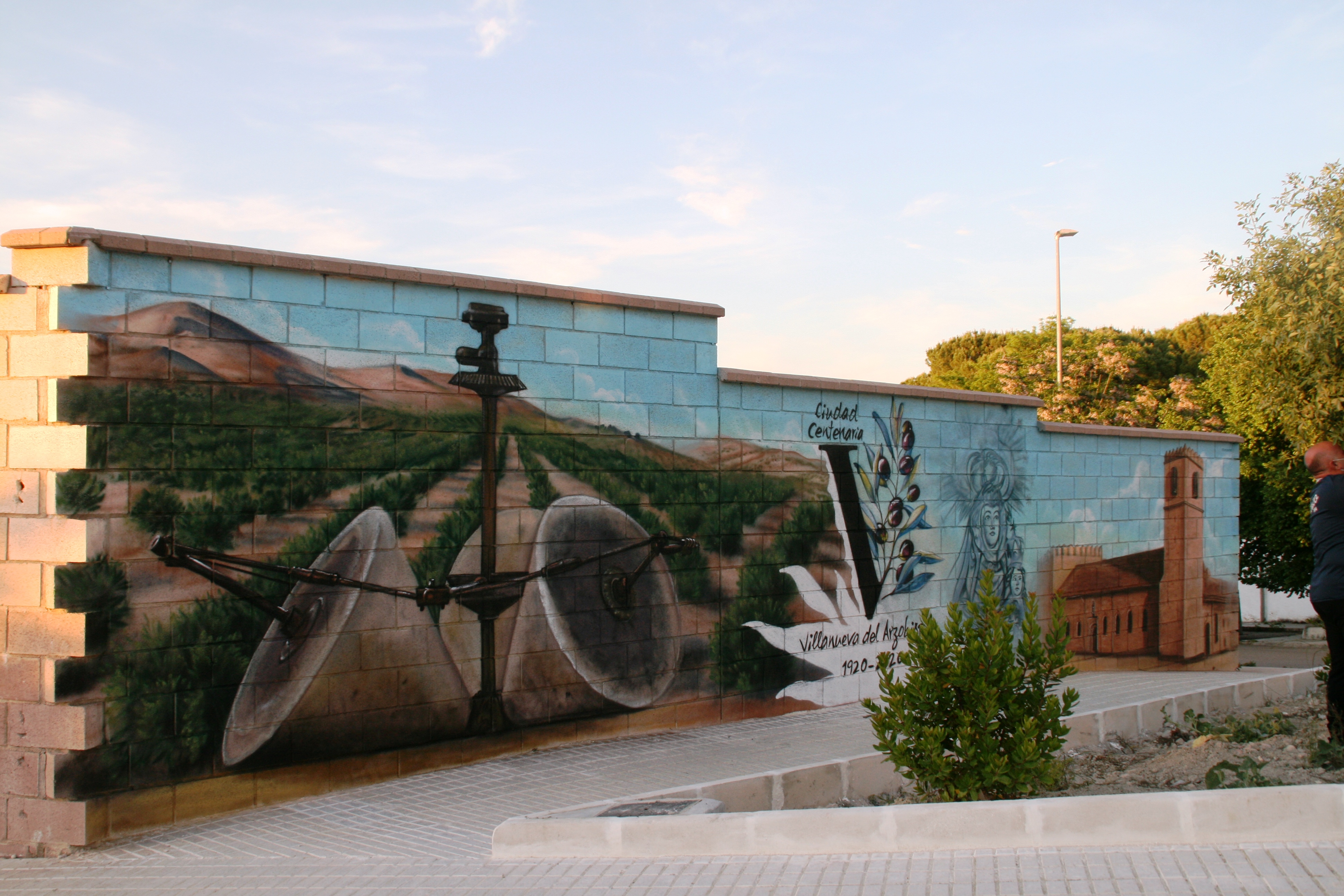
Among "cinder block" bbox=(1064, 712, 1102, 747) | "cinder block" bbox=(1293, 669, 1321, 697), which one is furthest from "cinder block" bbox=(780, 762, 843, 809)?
"cinder block" bbox=(1293, 669, 1321, 697)

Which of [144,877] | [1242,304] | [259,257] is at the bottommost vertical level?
[144,877]

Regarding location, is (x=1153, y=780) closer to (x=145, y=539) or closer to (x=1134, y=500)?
(x=145, y=539)

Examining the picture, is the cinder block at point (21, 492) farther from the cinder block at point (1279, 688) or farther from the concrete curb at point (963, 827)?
the cinder block at point (1279, 688)

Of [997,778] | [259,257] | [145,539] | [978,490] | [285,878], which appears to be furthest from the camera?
[978,490]

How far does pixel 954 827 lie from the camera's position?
5.05 meters

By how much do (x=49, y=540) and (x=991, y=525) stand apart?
9.19 metres

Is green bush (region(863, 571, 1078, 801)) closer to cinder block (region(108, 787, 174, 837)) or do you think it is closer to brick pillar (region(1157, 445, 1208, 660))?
cinder block (region(108, 787, 174, 837))

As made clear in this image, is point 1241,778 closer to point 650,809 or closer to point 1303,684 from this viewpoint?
point 650,809

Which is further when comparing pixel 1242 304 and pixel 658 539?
pixel 1242 304

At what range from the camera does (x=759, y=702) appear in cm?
935

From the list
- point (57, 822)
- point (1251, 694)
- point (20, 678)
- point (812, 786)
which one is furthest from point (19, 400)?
point (1251, 694)

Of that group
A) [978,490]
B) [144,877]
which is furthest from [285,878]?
[978,490]

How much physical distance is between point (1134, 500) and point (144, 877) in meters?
12.3

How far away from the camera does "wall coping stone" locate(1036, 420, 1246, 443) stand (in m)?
12.7
